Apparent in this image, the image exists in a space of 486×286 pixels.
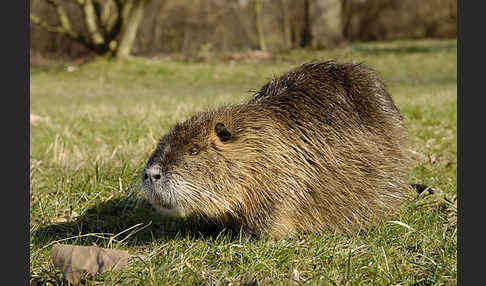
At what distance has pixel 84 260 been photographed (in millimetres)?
1971

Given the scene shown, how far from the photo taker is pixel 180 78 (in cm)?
1362

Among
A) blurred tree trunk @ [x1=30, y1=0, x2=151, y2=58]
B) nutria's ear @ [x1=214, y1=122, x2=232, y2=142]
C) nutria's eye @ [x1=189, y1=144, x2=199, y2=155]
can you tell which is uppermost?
blurred tree trunk @ [x1=30, y1=0, x2=151, y2=58]

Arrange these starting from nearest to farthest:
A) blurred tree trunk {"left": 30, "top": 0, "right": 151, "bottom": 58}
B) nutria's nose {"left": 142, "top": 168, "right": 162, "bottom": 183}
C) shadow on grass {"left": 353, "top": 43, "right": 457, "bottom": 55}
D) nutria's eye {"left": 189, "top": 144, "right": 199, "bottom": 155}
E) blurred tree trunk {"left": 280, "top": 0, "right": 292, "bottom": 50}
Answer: nutria's nose {"left": 142, "top": 168, "right": 162, "bottom": 183}, nutria's eye {"left": 189, "top": 144, "right": 199, "bottom": 155}, blurred tree trunk {"left": 30, "top": 0, "right": 151, "bottom": 58}, shadow on grass {"left": 353, "top": 43, "right": 457, "bottom": 55}, blurred tree trunk {"left": 280, "top": 0, "right": 292, "bottom": 50}

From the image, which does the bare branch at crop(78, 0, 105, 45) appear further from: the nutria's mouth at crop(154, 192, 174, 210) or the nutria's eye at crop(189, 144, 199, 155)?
the nutria's mouth at crop(154, 192, 174, 210)

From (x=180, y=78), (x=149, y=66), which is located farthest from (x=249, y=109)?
(x=149, y=66)

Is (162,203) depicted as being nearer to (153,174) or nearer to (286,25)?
(153,174)

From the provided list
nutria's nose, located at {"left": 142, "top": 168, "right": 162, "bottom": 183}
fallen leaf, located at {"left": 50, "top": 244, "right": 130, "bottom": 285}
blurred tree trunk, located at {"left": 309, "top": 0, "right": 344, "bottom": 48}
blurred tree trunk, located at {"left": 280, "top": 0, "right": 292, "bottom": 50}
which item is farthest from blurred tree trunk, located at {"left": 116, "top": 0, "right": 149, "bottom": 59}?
fallen leaf, located at {"left": 50, "top": 244, "right": 130, "bottom": 285}

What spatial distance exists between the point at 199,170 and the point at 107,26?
545 inches

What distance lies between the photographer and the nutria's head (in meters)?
2.32

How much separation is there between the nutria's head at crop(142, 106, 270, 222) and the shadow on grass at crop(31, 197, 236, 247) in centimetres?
16

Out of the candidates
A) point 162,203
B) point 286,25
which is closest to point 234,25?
point 286,25

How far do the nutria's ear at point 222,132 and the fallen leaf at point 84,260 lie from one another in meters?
0.83

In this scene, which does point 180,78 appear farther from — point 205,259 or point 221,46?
point 205,259

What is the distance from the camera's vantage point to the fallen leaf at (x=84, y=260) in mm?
1957
